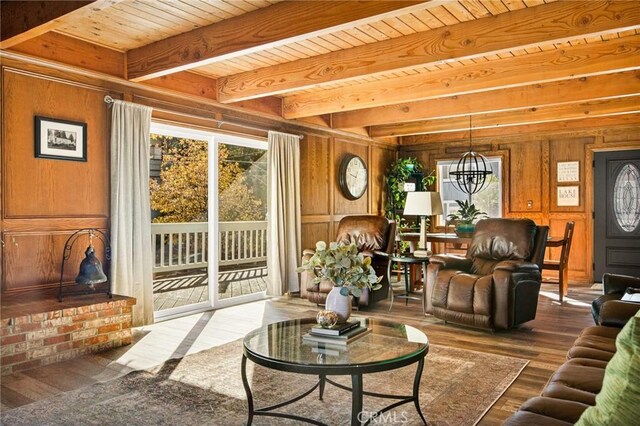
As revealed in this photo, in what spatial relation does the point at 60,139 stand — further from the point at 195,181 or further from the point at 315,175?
the point at 315,175

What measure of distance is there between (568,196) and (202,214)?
5691 millimetres

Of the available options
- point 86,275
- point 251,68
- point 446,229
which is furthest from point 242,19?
point 446,229

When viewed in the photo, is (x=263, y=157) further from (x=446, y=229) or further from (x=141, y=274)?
(x=446, y=229)

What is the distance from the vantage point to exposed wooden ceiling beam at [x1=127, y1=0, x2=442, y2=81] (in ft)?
10.3

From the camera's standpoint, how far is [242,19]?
376cm

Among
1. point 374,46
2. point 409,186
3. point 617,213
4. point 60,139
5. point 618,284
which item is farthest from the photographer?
point 409,186

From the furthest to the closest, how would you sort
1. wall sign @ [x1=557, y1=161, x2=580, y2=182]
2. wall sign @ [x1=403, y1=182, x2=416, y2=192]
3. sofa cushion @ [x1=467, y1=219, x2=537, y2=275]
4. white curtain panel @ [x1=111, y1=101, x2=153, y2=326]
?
1. wall sign @ [x1=403, y1=182, x2=416, y2=192]
2. wall sign @ [x1=557, y1=161, x2=580, y2=182]
3. sofa cushion @ [x1=467, y1=219, x2=537, y2=275]
4. white curtain panel @ [x1=111, y1=101, x2=153, y2=326]

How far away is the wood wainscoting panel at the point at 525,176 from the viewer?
816 cm

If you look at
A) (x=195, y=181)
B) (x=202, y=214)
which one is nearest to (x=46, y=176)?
(x=195, y=181)

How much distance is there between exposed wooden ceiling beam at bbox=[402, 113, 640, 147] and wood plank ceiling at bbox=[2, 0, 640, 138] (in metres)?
0.96

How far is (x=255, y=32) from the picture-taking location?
3672mm

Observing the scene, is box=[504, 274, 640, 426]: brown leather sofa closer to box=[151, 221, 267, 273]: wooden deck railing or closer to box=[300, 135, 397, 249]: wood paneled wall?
box=[151, 221, 267, 273]: wooden deck railing

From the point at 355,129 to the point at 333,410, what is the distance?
599 centimetres

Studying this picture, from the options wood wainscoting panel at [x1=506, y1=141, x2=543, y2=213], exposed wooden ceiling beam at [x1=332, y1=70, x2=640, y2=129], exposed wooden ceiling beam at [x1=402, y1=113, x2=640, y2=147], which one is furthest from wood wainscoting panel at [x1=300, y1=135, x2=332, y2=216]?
wood wainscoting panel at [x1=506, y1=141, x2=543, y2=213]
